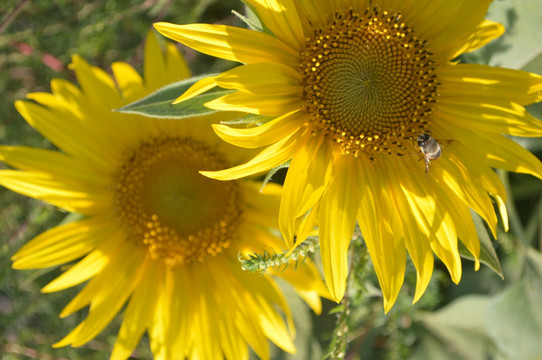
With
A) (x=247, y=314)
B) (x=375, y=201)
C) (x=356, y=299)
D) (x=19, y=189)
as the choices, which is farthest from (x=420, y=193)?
(x=19, y=189)

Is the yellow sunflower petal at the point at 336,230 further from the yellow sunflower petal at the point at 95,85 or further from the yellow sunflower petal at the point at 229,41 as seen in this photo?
the yellow sunflower petal at the point at 95,85

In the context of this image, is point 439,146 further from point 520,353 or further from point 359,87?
point 520,353

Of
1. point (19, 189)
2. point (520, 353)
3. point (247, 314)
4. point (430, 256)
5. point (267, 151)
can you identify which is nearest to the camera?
point (267, 151)

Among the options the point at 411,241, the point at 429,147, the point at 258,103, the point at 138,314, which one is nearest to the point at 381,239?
the point at 411,241

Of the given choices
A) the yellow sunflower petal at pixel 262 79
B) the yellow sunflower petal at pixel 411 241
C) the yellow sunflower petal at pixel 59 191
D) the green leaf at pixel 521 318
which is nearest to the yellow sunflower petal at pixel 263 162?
the yellow sunflower petal at pixel 262 79

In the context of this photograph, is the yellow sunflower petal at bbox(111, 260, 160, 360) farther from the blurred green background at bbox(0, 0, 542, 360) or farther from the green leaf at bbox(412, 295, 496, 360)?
the green leaf at bbox(412, 295, 496, 360)

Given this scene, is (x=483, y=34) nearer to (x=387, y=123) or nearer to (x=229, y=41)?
(x=387, y=123)
